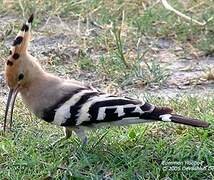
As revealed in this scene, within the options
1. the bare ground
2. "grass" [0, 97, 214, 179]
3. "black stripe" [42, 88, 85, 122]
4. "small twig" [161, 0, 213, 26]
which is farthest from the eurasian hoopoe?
"small twig" [161, 0, 213, 26]

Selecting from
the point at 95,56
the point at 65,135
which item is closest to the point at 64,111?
the point at 65,135

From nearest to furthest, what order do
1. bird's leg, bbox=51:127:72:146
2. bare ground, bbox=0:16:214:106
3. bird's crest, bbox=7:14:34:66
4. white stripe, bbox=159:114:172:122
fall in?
1. white stripe, bbox=159:114:172:122
2. bird's crest, bbox=7:14:34:66
3. bird's leg, bbox=51:127:72:146
4. bare ground, bbox=0:16:214:106

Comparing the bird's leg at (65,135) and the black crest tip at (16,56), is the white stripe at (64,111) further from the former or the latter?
the black crest tip at (16,56)

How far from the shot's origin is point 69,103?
3949 mm

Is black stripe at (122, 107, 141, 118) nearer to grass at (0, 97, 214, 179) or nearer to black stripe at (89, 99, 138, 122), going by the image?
black stripe at (89, 99, 138, 122)

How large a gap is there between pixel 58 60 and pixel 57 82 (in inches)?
67.2

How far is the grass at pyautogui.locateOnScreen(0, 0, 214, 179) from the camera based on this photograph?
3896 millimetres

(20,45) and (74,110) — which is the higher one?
(20,45)

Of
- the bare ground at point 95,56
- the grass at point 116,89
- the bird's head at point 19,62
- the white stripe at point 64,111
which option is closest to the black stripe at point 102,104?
the white stripe at point 64,111

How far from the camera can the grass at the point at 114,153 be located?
385cm

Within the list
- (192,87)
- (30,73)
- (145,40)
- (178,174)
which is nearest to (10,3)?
(145,40)

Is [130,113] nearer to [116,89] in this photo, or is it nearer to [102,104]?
[102,104]

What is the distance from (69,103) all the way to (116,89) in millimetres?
1337

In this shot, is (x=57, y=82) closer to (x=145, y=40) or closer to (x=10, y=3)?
(x=145, y=40)
